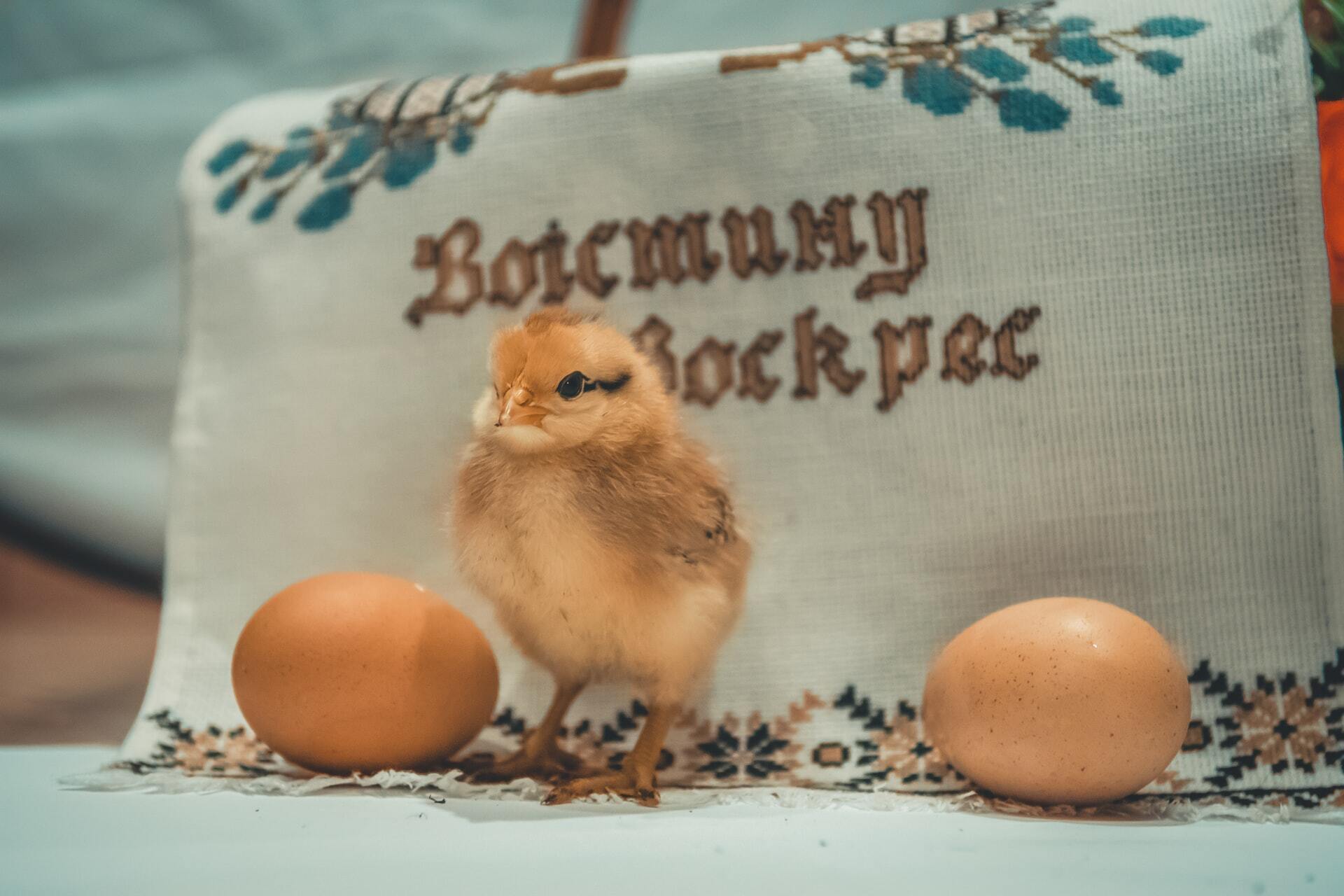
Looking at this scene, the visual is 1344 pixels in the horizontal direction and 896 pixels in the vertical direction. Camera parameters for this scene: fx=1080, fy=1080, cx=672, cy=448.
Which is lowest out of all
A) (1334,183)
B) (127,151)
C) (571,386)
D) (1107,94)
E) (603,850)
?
(603,850)

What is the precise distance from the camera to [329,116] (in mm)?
1258

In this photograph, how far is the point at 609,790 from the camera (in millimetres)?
833

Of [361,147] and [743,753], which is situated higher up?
[361,147]

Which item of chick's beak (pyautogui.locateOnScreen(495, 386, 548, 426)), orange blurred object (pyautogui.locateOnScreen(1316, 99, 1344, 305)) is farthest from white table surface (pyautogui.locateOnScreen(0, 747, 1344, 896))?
orange blurred object (pyautogui.locateOnScreen(1316, 99, 1344, 305))

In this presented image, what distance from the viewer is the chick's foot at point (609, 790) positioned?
32.3 inches

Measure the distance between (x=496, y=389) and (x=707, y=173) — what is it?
420 mm

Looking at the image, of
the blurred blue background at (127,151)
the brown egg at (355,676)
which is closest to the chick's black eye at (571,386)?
the brown egg at (355,676)

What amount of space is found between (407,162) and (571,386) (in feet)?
1.73

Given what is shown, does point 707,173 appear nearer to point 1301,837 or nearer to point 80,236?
point 1301,837

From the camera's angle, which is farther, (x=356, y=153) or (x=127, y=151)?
(x=127, y=151)

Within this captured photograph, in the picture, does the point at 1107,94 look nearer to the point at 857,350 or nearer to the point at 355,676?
the point at 857,350

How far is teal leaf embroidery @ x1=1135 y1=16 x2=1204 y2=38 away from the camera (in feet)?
3.41

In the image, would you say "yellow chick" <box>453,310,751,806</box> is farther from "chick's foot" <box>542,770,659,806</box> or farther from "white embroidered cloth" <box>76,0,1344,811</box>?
"white embroidered cloth" <box>76,0,1344,811</box>

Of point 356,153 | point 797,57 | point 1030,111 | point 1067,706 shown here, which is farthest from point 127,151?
point 1067,706
